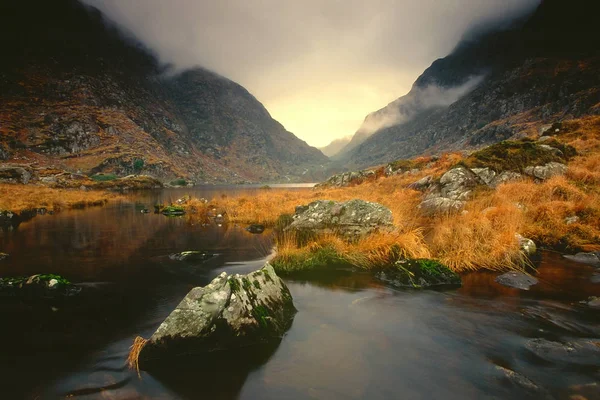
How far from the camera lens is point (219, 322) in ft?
18.1

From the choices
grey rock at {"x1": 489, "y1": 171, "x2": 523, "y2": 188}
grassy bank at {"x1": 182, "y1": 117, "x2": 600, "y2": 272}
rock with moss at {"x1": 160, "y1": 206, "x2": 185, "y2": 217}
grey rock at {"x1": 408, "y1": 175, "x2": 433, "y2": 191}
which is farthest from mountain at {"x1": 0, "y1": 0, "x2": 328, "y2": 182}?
grey rock at {"x1": 489, "y1": 171, "x2": 523, "y2": 188}

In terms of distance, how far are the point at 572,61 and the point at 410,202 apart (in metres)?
174

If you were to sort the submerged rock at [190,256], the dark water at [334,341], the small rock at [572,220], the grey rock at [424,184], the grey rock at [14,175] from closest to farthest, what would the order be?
the dark water at [334,341] → the small rock at [572,220] → the submerged rock at [190,256] → the grey rock at [424,184] → the grey rock at [14,175]

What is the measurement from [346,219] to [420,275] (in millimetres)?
4875

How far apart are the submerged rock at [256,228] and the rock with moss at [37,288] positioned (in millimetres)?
11078

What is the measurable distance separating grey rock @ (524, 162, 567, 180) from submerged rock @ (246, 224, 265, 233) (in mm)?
17634

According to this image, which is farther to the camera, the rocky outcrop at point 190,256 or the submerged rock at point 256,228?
the submerged rock at point 256,228

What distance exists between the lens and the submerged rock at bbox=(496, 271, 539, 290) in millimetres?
8367

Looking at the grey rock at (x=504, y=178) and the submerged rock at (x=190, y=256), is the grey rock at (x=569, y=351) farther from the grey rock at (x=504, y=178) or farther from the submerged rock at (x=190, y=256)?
the grey rock at (x=504, y=178)

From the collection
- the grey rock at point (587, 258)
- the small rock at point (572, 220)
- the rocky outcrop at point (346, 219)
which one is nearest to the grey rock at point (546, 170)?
the small rock at point (572, 220)

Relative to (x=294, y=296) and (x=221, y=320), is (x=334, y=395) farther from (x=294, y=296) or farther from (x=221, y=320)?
(x=294, y=296)

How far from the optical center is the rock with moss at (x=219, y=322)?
5199 millimetres

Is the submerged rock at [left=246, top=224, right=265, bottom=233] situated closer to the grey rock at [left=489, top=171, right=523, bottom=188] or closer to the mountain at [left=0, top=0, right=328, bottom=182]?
the grey rock at [left=489, top=171, right=523, bottom=188]

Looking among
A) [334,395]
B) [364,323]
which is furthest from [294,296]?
[334,395]
